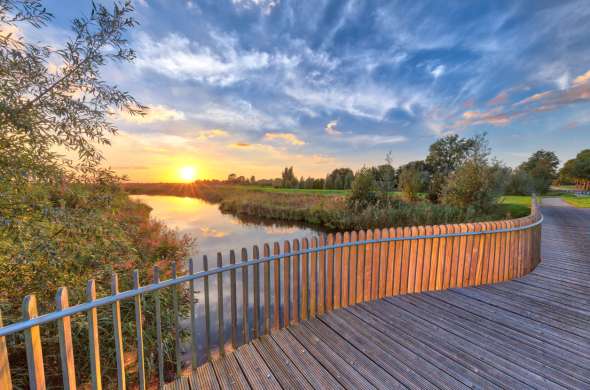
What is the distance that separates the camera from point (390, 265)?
3.76 meters

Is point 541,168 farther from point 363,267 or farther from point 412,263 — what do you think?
point 363,267

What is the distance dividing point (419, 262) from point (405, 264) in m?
0.27

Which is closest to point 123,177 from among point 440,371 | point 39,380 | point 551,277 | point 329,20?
point 39,380

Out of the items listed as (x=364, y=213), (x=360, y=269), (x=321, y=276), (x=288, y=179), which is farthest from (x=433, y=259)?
(x=288, y=179)

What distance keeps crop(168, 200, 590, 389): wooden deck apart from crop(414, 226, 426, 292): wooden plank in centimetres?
21

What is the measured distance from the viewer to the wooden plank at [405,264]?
3799 millimetres

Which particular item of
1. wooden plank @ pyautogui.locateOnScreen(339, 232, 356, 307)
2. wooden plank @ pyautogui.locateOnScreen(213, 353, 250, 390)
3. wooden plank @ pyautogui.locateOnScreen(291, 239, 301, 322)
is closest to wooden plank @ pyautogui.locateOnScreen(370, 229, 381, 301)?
wooden plank @ pyautogui.locateOnScreen(339, 232, 356, 307)

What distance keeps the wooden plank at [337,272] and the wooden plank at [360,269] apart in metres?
0.31

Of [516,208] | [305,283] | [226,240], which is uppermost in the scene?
[305,283]

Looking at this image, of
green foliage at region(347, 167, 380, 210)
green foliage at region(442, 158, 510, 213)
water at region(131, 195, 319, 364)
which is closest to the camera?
water at region(131, 195, 319, 364)

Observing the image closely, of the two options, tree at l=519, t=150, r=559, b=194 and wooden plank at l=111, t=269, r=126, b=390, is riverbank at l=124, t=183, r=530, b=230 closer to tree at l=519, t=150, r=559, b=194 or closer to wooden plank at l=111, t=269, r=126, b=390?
wooden plank at l=111, t=269, r=126, b=390

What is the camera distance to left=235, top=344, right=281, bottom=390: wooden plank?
2127 mm

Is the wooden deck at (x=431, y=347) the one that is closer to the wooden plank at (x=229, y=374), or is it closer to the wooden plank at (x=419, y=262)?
the wooden plank at (x=229, y=374)

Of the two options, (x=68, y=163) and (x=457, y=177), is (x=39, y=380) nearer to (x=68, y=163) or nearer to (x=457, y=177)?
(x=68, y=163)
